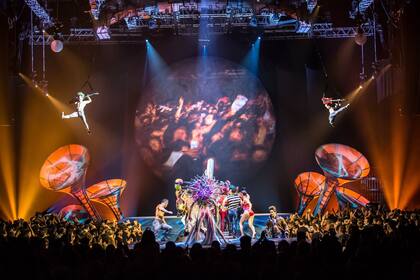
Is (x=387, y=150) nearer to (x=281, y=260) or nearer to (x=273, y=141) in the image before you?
(x=273, y=141)

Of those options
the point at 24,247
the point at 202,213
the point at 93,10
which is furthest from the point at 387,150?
the point at 24,247

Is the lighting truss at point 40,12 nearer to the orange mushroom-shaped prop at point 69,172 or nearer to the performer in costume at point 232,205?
the orange mushroom-shaped prop at point 69,172

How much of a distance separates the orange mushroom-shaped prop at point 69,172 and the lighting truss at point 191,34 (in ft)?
12.2

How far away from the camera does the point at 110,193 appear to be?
17.4 m

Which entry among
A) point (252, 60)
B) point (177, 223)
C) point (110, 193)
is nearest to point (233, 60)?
point (252, 60)

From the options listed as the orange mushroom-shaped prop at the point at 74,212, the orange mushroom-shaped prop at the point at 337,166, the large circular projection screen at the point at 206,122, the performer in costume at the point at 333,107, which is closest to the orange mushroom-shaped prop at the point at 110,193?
the orange mushroom-shaped prop at the point at 74,212

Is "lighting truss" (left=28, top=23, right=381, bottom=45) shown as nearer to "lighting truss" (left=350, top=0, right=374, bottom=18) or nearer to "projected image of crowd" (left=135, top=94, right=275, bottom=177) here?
"lighting truss" (left=350, top=0, right=374, bottom=18)

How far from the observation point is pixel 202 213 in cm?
1338

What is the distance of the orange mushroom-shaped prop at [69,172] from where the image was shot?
17062mm

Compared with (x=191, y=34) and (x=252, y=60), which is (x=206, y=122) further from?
(x=191, y=34)

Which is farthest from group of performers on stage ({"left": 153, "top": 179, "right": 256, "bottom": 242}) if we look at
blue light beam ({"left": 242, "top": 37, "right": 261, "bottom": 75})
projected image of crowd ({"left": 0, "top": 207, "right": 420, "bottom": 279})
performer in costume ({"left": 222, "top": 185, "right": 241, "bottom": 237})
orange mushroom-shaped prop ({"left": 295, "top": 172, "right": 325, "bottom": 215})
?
Result: projected image of crowd ({"left": 0, "top": 207, "right": 420, "bottom": 279})

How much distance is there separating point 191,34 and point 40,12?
204 inches

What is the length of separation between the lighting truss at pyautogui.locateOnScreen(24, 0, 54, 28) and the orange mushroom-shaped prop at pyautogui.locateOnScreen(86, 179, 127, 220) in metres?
5.63

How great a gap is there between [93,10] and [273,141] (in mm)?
7615
